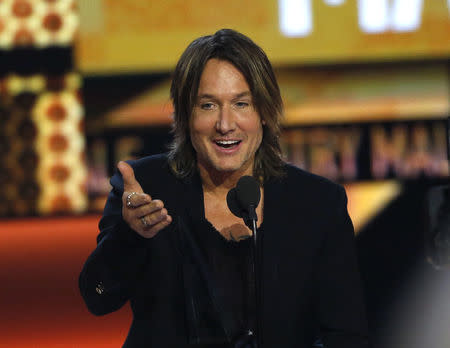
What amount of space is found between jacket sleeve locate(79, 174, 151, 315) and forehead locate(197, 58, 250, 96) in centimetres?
30

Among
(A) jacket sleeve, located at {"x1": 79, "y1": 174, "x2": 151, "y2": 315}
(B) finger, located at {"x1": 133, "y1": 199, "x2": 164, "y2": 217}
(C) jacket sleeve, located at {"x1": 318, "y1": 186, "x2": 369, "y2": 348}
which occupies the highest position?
(B) finger, located at {"x1": 133, "y1": 199, "x2": 164, "y2": 217}

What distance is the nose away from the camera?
1451 millimetres

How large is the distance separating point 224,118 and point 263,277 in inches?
14.5

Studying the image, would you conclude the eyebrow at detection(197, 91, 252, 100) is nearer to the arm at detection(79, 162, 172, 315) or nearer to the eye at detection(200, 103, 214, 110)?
the eye at detection(200, 103, 214, 110)

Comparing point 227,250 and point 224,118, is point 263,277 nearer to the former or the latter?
point 227,250

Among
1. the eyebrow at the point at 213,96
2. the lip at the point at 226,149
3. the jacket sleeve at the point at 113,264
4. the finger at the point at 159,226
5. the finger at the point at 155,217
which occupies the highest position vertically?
the eyebrow at the point at 213,96

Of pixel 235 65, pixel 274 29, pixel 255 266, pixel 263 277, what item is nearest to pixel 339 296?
pixel 263 277

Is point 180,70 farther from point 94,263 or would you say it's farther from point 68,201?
point 68,201

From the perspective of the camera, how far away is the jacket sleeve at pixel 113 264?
132cm

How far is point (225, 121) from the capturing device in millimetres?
1452

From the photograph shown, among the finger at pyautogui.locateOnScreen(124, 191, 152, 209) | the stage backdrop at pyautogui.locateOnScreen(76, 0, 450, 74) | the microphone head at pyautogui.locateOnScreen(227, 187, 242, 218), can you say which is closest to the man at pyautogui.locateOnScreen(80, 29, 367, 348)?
the finger at pyautogui.locateOnScreen(124, 191, 152, 209)

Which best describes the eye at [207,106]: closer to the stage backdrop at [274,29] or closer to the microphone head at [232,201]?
the microphone head at [232,201]

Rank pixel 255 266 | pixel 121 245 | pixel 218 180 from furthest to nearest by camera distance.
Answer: pixel 218 180 → pixel 121 245 → pixel 255 266

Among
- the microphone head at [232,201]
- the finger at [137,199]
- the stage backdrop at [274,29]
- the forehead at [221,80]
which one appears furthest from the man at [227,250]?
the stage backdrop at [274,29]
